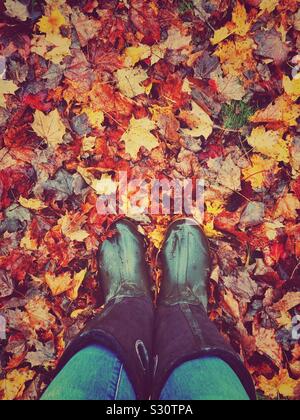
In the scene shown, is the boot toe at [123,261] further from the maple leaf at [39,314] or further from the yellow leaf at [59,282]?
the maple leaf at [39,314]

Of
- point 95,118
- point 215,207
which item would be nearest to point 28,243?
point 95,118

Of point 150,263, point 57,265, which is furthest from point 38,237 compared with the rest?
point 150,263

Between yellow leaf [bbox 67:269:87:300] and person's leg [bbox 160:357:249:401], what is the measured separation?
66 centimetres

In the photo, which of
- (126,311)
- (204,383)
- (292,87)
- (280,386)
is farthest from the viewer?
(292,87)

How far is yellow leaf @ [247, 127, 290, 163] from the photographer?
4.96 ft

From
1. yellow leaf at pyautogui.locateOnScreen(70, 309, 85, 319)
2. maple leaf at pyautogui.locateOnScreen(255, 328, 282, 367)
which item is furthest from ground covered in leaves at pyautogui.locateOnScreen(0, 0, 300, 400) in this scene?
maple leaf at pyautogui.locateOnScreen(255, 328, 282, 367)

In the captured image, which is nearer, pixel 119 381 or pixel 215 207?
pixel 119 381

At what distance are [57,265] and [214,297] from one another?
0.73m

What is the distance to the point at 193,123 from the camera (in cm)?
156

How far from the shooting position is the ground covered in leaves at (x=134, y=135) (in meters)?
1.51

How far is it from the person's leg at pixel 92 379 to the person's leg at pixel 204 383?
140mm

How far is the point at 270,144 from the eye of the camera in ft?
4.99

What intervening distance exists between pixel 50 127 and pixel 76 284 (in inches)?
29.0

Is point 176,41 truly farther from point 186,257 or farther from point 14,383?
point 14,383
